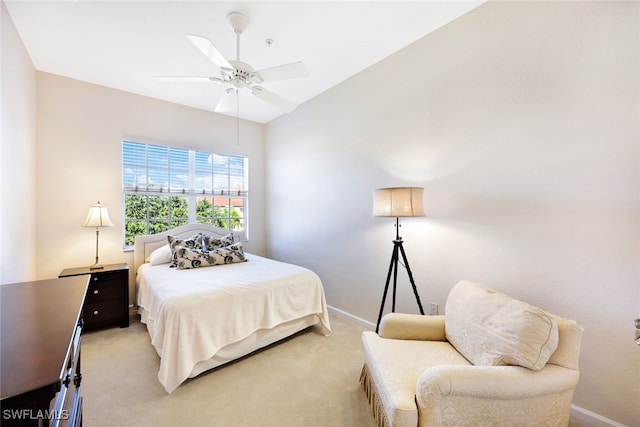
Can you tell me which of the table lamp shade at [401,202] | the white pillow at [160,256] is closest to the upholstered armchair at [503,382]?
the table lamp shade at [401,202]

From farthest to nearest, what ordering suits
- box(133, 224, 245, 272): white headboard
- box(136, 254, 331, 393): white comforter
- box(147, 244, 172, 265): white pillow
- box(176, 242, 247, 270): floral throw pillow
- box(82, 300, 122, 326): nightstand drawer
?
box(133, 224, 245, 272): white headboard → box(147, 244, 172, 265): white pillow → box(176, 242, 247, 270): floral throw pillow → box(82, 300, 122, 326): nightstand drawer → box(136, 254, 331, 393): white comforter

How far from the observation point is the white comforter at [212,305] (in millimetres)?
1927

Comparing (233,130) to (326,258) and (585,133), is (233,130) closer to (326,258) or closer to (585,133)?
(326,258)

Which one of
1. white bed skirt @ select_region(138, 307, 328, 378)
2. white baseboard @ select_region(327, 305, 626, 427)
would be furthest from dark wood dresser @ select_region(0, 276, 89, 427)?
white baseboard @ select_region(327, 305, 626, 427)

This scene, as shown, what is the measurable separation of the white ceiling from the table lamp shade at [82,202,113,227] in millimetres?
1537

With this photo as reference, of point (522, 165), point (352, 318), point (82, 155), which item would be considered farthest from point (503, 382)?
point (82, 155)

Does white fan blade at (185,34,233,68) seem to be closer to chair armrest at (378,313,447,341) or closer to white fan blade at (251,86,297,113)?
white fan blade at (251,86,297,113)

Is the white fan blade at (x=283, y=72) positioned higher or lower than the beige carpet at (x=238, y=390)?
higher

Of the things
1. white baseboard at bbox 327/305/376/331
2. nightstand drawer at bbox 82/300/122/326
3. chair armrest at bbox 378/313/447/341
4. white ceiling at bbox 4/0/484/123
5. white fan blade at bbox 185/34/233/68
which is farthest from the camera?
white baseboard at bbox 327/305/376/331

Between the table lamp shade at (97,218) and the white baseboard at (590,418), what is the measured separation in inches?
170

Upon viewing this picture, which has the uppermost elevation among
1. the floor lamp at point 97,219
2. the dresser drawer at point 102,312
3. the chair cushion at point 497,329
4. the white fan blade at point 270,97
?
the white fan blade at point 270,97

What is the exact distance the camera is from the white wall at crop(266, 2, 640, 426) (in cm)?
151

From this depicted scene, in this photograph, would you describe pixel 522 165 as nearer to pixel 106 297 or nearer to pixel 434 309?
pixel 434 309

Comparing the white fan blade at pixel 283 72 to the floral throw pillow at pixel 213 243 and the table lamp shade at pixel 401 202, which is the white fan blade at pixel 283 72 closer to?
the table lamp shade at pixel 401 202
